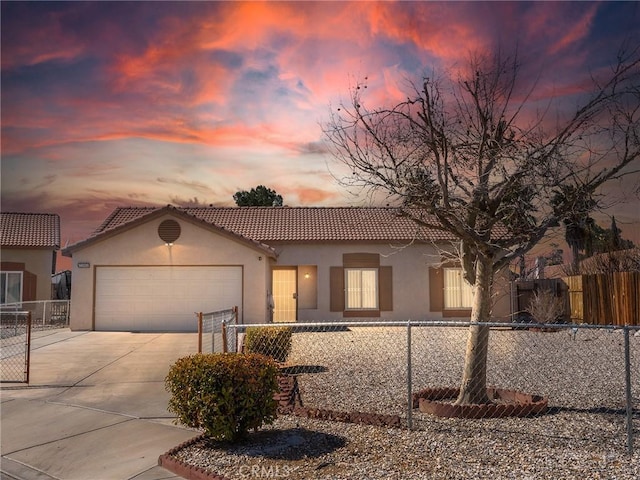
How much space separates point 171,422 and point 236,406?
1814 millimetres

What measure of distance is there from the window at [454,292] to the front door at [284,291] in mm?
6182

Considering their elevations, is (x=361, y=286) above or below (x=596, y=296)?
above

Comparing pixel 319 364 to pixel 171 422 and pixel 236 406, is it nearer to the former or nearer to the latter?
pixel 171 422

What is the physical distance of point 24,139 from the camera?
1884cm

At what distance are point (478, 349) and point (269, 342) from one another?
5707 millimetres

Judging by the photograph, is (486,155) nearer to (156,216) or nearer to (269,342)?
(269,342)

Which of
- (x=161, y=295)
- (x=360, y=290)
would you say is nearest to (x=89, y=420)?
(x=161, y=295)

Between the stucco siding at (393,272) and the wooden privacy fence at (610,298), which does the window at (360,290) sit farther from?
the wooden privacy fence at (610,298)

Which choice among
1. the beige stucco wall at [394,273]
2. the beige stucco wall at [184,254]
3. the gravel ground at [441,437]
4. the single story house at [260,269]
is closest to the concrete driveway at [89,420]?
the gravel ground at [441,437]

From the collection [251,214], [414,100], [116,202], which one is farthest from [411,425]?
[116,202]

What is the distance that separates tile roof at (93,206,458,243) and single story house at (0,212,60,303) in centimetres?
253

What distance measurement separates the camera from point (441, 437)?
688cm

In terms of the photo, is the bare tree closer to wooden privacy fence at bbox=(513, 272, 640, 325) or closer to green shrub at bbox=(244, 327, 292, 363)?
green shrub at bbox=(244, 327, 292, 363)

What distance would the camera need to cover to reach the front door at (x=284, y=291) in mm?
24750
